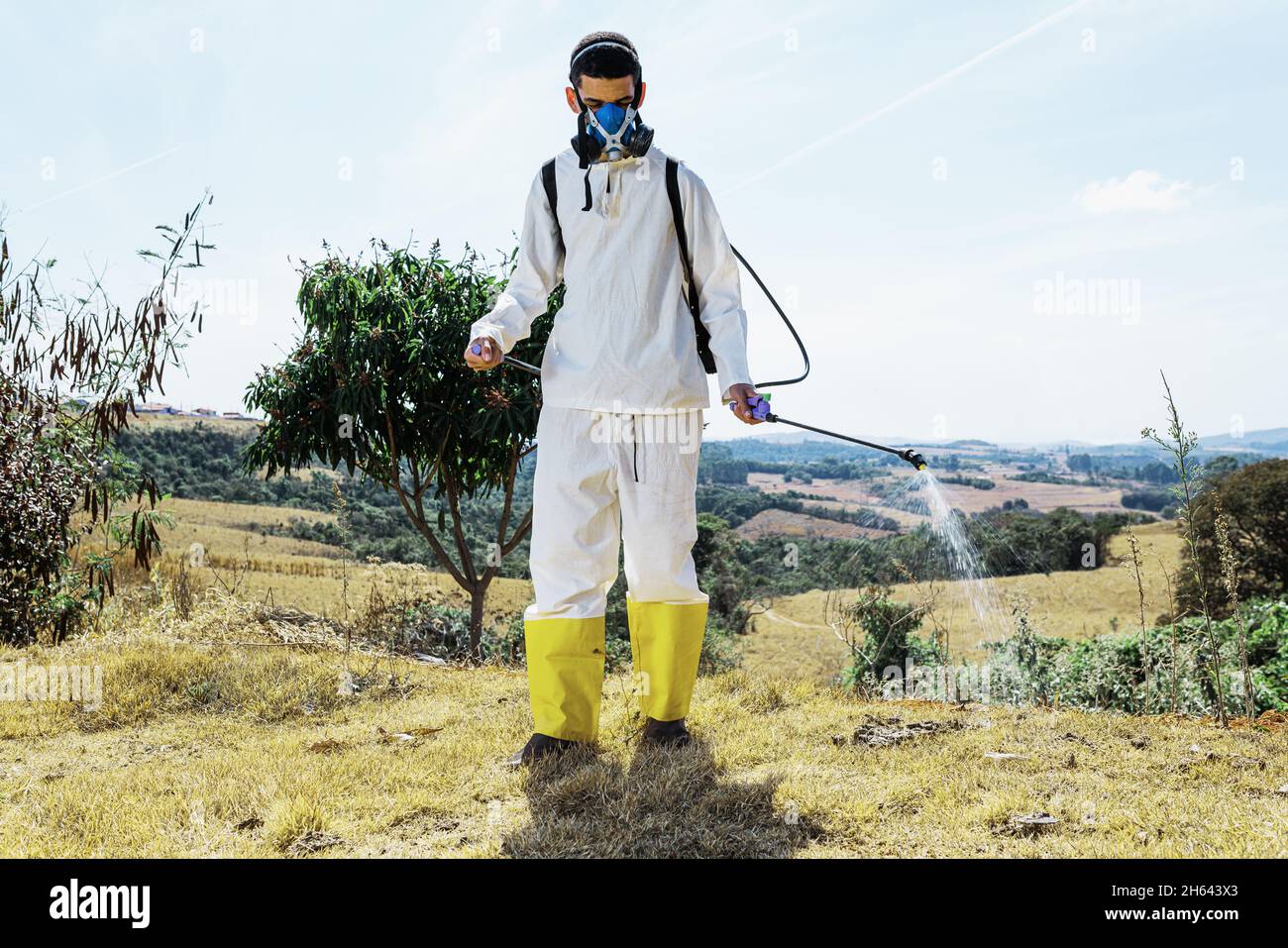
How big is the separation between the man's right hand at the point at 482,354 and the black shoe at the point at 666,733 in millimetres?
1361

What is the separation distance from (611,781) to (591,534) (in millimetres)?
819

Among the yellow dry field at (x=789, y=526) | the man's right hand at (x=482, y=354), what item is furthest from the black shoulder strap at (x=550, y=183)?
the yellow dry field at (x=789, y=526)

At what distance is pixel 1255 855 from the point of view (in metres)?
2.23

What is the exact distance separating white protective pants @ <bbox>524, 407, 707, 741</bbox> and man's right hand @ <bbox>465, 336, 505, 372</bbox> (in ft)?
0.92

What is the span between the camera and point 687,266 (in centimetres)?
324

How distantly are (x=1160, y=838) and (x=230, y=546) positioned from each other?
1375cm

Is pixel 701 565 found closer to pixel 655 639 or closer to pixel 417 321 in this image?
pixel 417 321

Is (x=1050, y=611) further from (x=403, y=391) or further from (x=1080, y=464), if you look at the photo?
(x=1080, y=464)

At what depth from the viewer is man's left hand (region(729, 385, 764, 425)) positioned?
3.04 m

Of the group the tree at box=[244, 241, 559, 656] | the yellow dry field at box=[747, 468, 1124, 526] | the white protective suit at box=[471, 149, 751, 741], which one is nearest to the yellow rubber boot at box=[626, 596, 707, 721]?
the white protective suit at box=[471, 149, 751, 741]

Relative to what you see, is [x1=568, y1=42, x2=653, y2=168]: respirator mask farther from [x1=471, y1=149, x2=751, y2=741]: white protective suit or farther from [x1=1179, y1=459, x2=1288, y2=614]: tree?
[x1=1179, y1=459, x2=1288, y2=614]: tree

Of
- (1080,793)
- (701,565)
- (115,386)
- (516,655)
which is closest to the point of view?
(1080,793)

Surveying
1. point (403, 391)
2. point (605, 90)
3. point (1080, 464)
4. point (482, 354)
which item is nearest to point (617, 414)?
point (482, 354)
